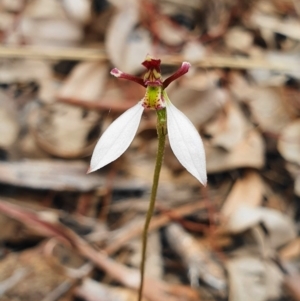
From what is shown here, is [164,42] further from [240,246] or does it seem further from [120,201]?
[240,246]

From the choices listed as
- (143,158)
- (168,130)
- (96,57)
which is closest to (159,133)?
(168,130)

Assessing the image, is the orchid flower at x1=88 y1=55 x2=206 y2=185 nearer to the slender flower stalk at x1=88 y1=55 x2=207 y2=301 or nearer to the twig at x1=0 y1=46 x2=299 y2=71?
the slender flower stalk at x1=88 y1=55 x2=207 y2=301

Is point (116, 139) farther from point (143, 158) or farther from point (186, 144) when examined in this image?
point (143, 158)

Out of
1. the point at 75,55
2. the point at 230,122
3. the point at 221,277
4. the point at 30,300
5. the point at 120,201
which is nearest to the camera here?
the point at 30,300

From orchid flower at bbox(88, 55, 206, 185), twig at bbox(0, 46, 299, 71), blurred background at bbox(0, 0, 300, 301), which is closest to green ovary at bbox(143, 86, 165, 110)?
orchid flower at bbox(88, 55, 206, 185)

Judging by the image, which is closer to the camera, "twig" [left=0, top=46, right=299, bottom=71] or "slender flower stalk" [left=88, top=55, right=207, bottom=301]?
"slender flower stalk" [left=88, top=55, right=207, bottom=301]

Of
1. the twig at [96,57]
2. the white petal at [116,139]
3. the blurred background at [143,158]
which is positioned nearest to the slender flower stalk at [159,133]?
the white petal at [116,139]

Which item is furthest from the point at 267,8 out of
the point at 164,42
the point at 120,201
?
the point at 120,201
